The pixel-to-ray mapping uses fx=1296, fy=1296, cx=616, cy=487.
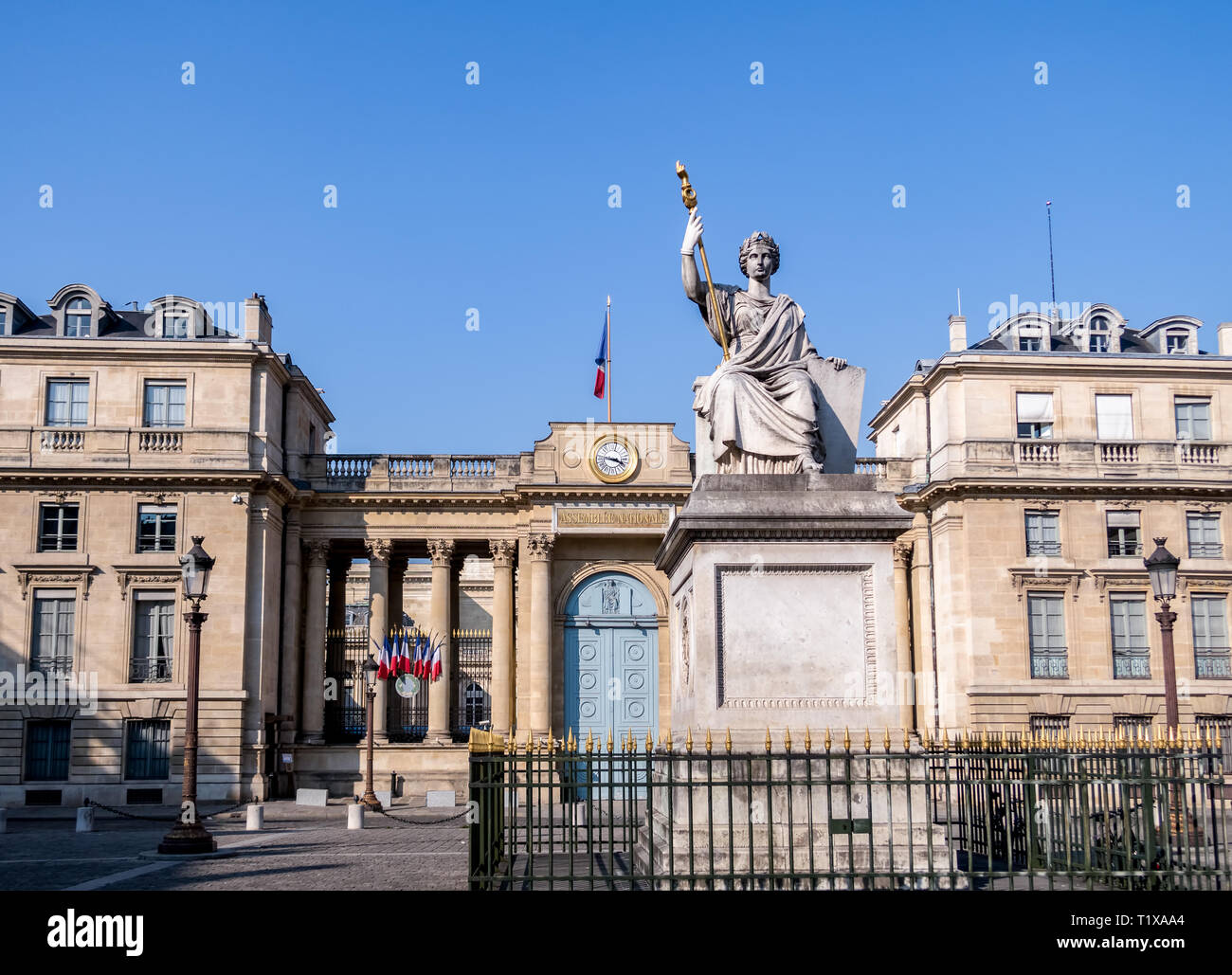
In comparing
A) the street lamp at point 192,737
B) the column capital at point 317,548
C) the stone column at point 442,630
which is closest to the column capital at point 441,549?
the stone column at point 442,630

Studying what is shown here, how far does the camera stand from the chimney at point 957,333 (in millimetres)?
41250

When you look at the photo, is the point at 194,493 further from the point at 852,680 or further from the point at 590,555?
the point at 852,680

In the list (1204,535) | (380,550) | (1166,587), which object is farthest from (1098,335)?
(1166,587)

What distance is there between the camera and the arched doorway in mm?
39750

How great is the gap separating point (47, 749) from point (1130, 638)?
103 feet

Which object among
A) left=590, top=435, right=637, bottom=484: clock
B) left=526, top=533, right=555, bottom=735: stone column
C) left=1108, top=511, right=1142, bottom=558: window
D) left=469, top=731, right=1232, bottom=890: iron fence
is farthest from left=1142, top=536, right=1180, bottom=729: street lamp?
left=526, top=533, right=555, bottom=735: stone column

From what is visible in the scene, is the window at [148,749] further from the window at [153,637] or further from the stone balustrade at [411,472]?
the stone balustrade at [411,472]

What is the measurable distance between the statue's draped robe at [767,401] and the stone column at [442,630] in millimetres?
29328

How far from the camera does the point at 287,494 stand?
40188 millimetres

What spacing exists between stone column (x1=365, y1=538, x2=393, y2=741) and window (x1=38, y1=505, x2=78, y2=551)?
28.7ft

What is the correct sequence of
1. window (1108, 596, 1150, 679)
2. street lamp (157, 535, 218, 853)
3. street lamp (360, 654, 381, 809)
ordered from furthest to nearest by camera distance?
window (1108, 596, 1150, 679) → street lamp (360, 654, 381, 809) → street lamp (157, 535, 218, 853)

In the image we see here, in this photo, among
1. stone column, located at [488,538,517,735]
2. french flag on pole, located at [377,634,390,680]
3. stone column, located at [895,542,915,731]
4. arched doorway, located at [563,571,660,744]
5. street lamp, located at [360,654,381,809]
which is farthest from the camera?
stone column, located at [895,542,915,731]

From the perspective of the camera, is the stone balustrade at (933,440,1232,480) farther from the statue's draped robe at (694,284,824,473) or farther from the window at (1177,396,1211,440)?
the statue's draped robe at (694,284,824,473)
